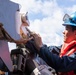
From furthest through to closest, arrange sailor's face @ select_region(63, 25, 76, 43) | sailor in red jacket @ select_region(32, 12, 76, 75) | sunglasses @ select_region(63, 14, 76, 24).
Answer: sunglasses @ select_region(63, 14, 76, 24), sailor's face @ select_region(63, 25, 76, 43), sailor in red jacket @ select_region(32, 12, 76, 75)

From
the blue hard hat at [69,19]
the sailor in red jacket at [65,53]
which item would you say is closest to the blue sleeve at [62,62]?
the sailor in red jacket at [65,53]

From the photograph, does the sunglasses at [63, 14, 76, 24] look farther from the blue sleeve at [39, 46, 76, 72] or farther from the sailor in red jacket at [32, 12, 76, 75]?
the blue sleeve at [39, 46, 76, 72]

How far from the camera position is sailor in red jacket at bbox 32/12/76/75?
3224 millimetres

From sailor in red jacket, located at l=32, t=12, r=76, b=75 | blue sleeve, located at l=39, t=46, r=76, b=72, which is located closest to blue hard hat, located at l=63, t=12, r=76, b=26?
sailor in red jacket, located at l=32, t=12, r=76, b=75

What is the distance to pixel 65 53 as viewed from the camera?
3.61 m

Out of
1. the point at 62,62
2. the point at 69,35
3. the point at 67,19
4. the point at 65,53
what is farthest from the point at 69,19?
the point at 62,62

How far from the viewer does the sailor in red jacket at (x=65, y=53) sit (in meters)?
3.22

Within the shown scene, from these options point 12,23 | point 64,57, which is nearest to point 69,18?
point 64,57

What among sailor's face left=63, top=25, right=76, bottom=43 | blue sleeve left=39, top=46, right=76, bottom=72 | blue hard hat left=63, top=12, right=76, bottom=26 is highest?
blue hard hat left=63, top=12, right=76, bottom=26

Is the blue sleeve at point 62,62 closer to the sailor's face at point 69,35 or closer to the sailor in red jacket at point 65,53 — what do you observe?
the sailor in red jacket at point 65,53

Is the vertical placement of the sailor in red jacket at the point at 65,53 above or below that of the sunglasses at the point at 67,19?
below

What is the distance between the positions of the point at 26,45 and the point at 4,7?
791mm

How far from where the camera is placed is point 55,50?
12.8 ft

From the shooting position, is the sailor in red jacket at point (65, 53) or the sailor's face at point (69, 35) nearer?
the sailor in red jacket at point (65, 53)
